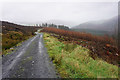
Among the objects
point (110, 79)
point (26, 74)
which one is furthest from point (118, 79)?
point (26, 74)

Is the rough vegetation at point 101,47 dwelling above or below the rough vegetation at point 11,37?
below

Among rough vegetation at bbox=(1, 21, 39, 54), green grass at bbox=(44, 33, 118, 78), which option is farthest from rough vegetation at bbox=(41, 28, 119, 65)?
rough vegetation at bbox=(1, 21, 39, 54)

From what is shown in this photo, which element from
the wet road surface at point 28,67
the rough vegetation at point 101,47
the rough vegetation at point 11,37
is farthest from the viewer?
the rough vegetation at point 11,37

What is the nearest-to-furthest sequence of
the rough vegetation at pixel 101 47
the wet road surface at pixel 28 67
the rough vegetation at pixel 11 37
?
1. the wet road surface at pixel 28 67
2. the rough vegetation at pixel 101 47
3. the rough vegetation at pixel 11 37

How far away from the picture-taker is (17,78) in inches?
120

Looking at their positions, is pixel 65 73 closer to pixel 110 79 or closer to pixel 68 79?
pixel 68 79

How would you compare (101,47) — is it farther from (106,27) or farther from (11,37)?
(106,27)

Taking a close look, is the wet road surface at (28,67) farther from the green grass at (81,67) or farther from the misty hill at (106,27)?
the misty hill at (106,27)

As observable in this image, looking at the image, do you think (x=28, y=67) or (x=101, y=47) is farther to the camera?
(x=101, y=47)

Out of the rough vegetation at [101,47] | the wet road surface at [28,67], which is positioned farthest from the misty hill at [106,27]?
the wet road surface at [28,67]

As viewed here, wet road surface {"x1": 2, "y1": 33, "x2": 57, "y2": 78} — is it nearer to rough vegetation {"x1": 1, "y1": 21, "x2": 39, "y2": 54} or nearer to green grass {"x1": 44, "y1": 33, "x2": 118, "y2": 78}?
green grass {"x1": 44, "y1": 33, "x2": 118, "y2": 78}

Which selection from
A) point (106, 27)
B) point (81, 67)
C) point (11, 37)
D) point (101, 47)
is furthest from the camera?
point (106, 27)

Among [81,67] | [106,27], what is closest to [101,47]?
[81,67]

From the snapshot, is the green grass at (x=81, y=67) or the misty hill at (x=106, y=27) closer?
the green grass at (x=81, y=67)
